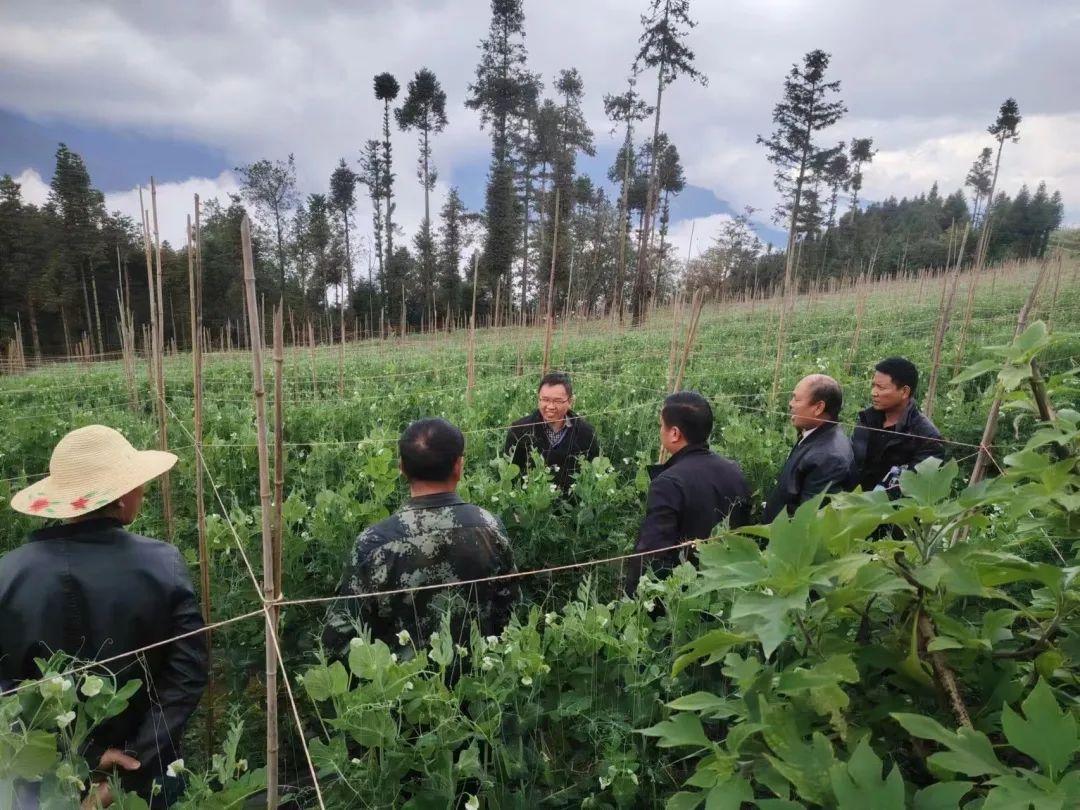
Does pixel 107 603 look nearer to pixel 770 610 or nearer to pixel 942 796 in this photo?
pixel 770 610

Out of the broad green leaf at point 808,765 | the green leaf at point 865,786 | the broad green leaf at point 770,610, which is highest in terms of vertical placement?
the broad green leaf at point 770,610

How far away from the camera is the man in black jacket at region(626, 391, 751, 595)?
10.2ft

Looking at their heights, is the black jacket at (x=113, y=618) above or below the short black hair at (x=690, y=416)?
below

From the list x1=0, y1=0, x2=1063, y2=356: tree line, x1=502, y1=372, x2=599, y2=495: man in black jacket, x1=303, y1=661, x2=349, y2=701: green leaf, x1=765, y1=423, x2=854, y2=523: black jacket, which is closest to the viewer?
x1=303, y1=661, x2=349, y2=701: green leaf

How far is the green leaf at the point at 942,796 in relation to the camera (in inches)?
33.2

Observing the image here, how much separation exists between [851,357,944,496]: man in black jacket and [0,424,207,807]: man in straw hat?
155 inches

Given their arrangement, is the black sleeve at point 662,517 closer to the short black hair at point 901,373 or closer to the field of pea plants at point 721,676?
the field of pea plants at point 721,676

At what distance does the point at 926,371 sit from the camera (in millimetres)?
10008

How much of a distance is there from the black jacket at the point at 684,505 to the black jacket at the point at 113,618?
6.63ft

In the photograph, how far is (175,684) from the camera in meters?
2.04

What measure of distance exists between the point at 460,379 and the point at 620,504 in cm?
823

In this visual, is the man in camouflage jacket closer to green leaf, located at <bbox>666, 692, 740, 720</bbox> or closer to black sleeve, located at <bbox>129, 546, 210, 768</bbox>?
black sleeve, located at <bbox>129, 546, 210, 768</bbox>

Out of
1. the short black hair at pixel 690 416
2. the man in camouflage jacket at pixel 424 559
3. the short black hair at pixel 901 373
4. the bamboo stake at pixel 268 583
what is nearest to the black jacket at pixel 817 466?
the short black hair at pixel 690 416

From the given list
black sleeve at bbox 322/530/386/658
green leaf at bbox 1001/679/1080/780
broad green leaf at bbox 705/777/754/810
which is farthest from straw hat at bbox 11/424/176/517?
green leaf at bbox 1001/679/1080/780
